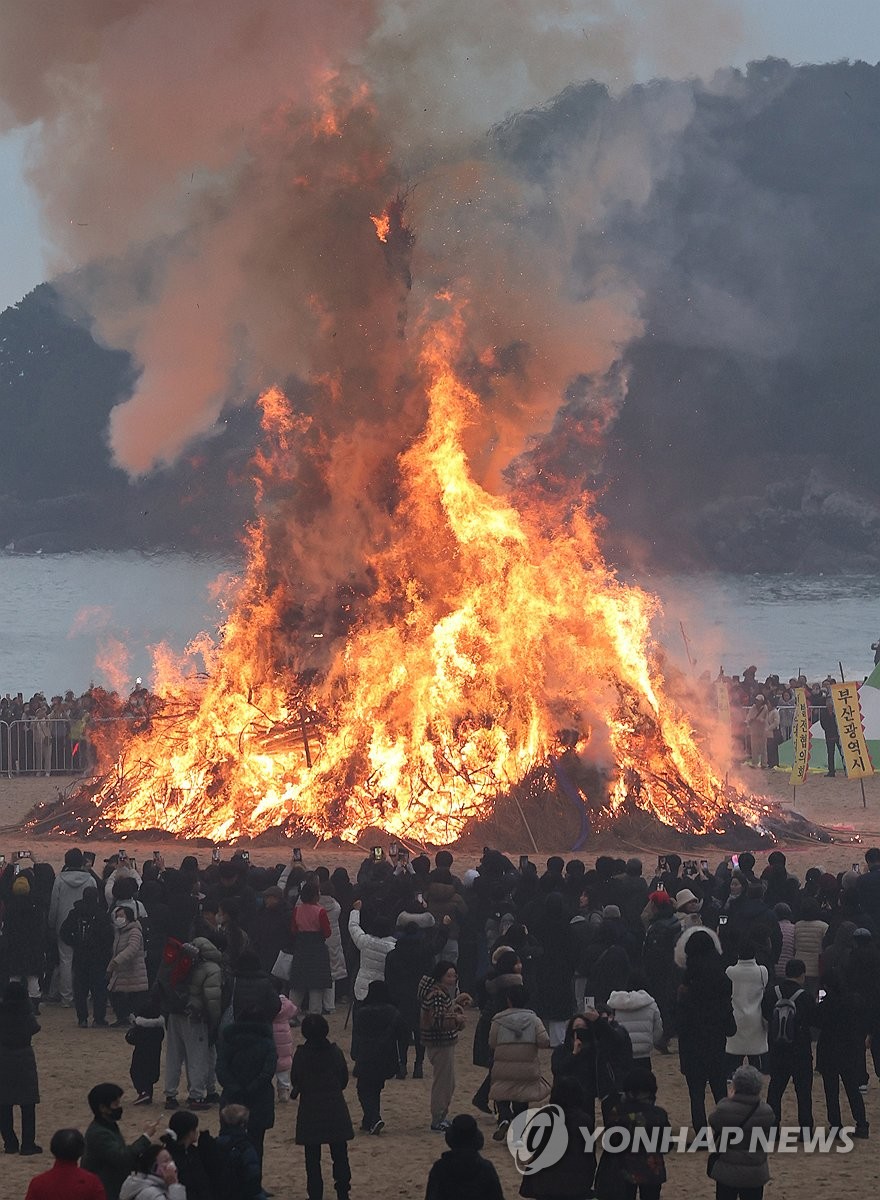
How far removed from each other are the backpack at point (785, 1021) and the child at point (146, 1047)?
14.3ft

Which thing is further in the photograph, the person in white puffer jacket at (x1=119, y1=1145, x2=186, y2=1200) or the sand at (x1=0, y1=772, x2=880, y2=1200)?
the sand at (x1=0, y1=772, x2=880, y2=1200)

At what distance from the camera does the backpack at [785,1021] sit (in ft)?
41.2

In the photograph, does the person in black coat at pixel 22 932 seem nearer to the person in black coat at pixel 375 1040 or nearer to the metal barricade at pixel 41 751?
the person in black coat at pixel 375 1040

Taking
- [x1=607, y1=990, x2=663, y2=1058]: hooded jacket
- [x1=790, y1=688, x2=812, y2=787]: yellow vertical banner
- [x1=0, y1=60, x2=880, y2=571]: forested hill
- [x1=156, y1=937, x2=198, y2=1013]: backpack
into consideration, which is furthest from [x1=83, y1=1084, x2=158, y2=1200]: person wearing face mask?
[x1=0, y1=60, x2=880, y2=571]: forested hill

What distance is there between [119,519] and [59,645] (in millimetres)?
20279

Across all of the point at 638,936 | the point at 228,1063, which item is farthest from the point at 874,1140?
the point at 228,1063

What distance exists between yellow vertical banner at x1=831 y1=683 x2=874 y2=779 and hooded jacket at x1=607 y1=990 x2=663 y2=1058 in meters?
17.2

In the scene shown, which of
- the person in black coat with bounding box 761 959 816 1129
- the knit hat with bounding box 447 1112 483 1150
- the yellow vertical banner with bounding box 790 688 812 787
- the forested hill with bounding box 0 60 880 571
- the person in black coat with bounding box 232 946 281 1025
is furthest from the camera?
the forested hill with bounding box 0 60 880 571

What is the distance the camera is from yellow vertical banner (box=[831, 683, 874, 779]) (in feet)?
94.6

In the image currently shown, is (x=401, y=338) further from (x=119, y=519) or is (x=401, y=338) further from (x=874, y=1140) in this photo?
(x=119, y=519)

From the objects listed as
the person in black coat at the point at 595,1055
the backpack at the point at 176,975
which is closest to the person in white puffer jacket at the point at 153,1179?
the person in black coat at the point at 595,1055

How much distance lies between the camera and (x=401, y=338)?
27438 millimetres

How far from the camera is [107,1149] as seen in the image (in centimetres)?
929

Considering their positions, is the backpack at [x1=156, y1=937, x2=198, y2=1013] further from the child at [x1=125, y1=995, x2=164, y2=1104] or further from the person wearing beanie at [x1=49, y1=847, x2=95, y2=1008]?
the person wearing beanie at [x1=49, y1=847, x2=95, y2=1008]
